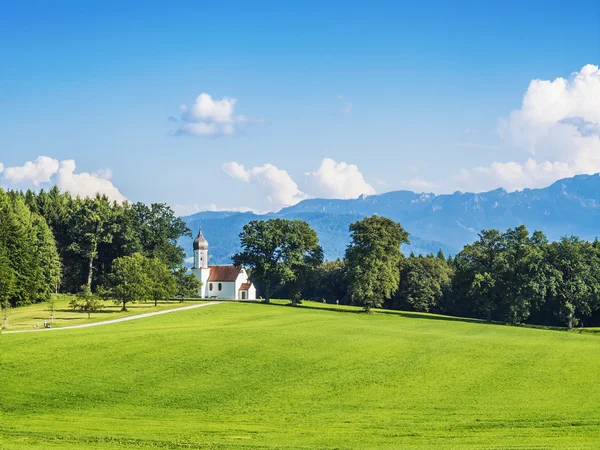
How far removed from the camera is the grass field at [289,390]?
25.9 meters

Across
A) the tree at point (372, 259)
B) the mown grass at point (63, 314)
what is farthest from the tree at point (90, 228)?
the tree at point (372, 259)

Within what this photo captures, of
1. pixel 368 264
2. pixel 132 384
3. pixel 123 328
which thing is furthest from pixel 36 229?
pixel 132 384

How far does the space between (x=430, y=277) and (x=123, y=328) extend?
72.9 m

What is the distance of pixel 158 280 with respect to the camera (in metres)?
84.8

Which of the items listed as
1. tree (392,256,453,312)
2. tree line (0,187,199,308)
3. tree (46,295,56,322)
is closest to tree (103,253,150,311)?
tree line (0,187,199,308)

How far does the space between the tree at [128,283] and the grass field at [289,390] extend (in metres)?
21.1

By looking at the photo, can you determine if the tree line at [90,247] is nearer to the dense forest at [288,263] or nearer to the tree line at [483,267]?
the dense forest at [288,263]

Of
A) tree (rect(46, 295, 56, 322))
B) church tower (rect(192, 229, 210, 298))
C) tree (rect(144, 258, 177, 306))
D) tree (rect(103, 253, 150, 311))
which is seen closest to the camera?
tree (rect(46, 295, 56, 322))

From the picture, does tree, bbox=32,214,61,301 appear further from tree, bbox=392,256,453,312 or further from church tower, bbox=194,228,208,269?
tree, bbox=392,256,453,312

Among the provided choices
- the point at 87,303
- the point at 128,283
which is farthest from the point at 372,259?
the point at 87,303

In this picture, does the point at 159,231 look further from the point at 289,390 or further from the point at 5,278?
the point at 289,390

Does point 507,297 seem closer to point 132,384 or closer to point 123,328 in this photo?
point 123,328

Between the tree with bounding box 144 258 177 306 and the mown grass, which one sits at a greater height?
the tree with bounding box 144 258 177 306

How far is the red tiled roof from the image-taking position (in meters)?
113
